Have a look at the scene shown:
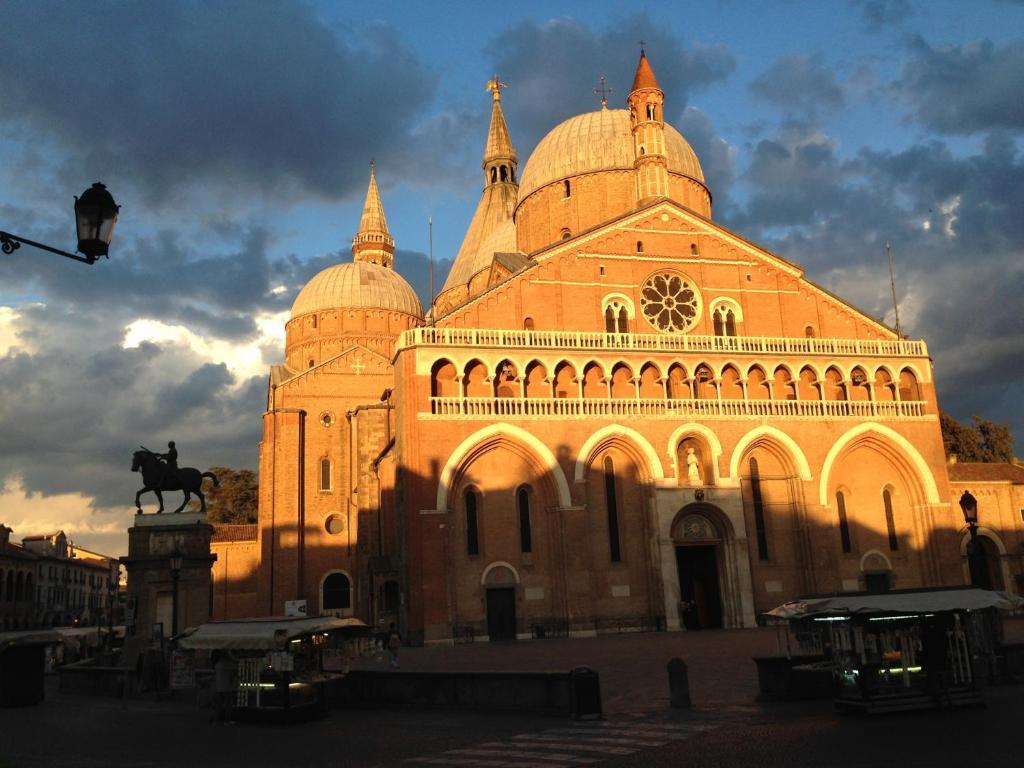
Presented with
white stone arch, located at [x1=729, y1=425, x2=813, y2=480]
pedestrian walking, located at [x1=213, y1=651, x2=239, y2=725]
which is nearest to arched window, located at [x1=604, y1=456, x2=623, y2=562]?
white stone arch, located at [x1=729, y1=425, x2=813, y2=480]

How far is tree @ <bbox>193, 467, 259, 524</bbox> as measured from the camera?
6531 centimetres

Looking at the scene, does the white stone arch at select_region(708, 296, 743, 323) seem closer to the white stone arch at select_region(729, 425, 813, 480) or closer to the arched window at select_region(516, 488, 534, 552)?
the white stone arch at select_region(729, 425, 813, 480)

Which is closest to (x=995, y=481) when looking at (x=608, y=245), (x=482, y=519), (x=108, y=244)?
(x=608, y=245)

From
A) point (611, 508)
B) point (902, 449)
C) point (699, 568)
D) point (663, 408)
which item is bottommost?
point (699, 568)

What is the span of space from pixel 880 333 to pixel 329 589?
30.7 m

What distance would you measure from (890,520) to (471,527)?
18506 millimetres

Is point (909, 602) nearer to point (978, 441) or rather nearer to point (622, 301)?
point (622, 301)

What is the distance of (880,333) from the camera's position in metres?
42.1

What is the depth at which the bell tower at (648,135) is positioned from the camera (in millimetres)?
42625

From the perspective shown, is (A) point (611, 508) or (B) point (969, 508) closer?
(B) point (969, 508)

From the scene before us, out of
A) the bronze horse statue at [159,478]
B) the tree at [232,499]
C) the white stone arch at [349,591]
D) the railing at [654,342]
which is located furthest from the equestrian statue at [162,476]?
the tree at [232,499]

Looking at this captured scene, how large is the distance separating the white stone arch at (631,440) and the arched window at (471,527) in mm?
4490

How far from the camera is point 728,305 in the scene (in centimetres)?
4100

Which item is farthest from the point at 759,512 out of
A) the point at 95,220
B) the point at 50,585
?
the point at 50,585
